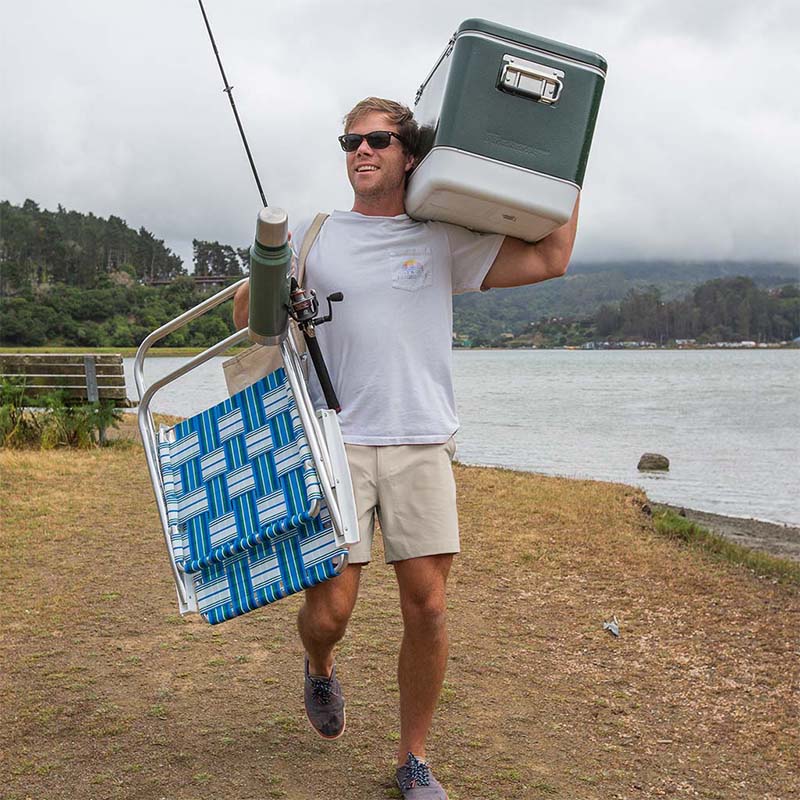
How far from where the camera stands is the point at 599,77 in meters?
3.27

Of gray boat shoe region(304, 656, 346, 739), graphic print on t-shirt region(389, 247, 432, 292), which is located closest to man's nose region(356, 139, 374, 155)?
graphic print on t-shirt region(389, 247, 432, 292)

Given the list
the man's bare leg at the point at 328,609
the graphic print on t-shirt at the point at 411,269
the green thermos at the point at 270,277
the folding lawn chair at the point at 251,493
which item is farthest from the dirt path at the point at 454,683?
the graphic print on t-shirt at the point at 411,269

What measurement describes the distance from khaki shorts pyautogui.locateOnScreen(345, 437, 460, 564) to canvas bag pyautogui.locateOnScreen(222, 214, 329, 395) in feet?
1.33

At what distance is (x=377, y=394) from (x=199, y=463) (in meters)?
0.67

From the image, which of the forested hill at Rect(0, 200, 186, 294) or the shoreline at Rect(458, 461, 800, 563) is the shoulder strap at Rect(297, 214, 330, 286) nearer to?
the shoreline at Rect(458, 461, 800, 563)

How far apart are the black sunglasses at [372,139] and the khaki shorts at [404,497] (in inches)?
40.9

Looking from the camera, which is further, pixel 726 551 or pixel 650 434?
pixel 650 434

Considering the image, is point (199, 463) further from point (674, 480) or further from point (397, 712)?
point (674, 480)

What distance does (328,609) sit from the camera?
346 cm

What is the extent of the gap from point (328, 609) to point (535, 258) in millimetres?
1427

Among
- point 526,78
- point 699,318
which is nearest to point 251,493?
point 526,78

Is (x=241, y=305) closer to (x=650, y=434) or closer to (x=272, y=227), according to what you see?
(x=272, y=227)

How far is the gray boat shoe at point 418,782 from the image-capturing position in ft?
11.0

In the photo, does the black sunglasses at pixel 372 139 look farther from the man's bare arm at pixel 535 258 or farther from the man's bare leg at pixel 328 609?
the man's bare leg at pixel 328 609
